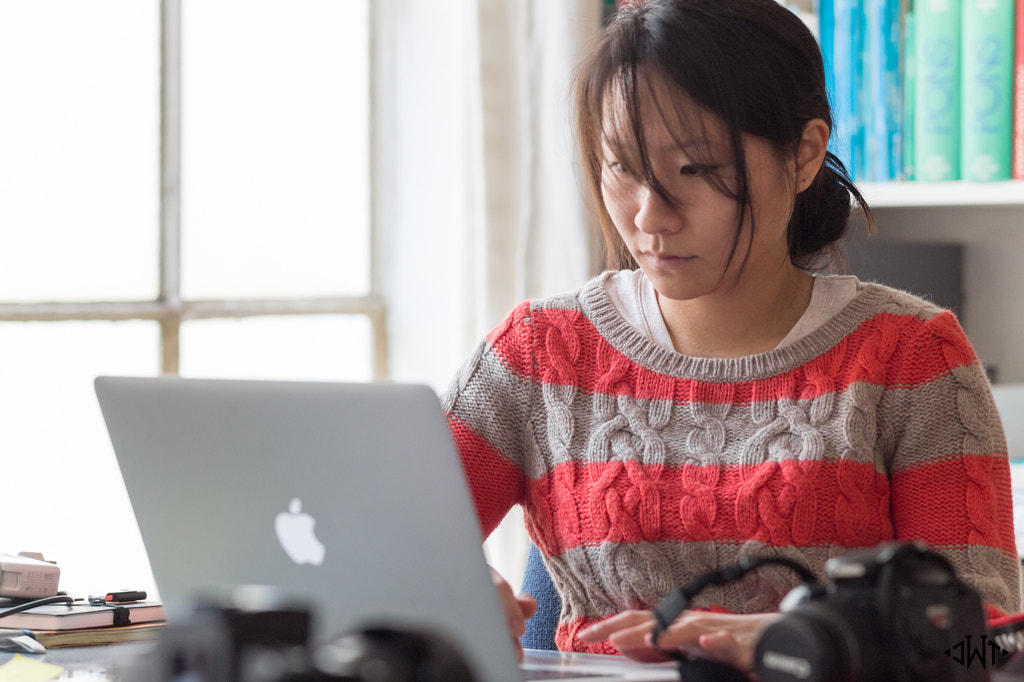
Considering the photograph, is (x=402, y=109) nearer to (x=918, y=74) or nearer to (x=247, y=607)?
(x=918, y=74)

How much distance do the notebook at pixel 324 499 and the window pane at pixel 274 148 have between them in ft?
3.90

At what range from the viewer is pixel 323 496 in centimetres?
81

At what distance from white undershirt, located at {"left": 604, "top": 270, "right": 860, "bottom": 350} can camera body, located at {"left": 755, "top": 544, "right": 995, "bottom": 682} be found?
1.91 ft

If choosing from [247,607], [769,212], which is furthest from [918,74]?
[247,607]

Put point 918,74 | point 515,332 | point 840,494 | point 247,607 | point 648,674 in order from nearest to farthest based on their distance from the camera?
point 247,607
point 648,674
point 840,494
point 515,332
point 918,74

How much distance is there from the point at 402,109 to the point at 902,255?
90cm

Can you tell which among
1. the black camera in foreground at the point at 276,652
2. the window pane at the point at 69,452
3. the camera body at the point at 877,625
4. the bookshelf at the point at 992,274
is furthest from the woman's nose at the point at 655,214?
the window pane at the point at 69,452

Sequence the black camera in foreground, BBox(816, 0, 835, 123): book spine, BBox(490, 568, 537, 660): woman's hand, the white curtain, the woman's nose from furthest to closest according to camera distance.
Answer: the white curtain, BBox(816, 0, 835, 123): book spine, the woman's nose, BBox(490, 568, 537, 660): woman's hand, the black camera in foreground

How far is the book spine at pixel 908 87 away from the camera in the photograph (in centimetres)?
174

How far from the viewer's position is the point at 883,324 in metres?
1.22

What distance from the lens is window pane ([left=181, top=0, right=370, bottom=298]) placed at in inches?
79.4

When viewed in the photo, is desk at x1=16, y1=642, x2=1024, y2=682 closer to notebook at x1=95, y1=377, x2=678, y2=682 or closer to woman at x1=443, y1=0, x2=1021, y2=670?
notebook at x1=95, y1=377, x2=678, y2=682

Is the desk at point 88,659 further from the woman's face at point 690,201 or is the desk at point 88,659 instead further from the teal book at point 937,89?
the teal book at point 937,89

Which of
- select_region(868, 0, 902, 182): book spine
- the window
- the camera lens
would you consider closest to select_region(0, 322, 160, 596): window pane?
the window
